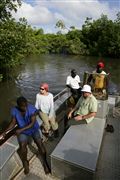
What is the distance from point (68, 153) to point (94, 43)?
125 ft

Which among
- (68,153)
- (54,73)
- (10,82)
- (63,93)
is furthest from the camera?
(54,73)

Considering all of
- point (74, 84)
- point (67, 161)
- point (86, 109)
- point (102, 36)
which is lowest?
point (67, 161)

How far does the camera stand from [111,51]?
35.6 meters

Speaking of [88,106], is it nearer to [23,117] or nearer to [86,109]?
[86,109]

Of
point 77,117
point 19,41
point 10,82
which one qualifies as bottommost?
point 10,82

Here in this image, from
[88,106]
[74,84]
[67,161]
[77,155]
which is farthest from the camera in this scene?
[74,84]

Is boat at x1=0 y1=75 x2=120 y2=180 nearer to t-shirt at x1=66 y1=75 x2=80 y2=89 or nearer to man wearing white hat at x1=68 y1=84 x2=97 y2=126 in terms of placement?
man wearing white hat at x1=68 y1=84 x2=97 y2=126

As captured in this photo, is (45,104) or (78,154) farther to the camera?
(45,104)

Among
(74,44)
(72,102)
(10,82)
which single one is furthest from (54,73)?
(74,44)

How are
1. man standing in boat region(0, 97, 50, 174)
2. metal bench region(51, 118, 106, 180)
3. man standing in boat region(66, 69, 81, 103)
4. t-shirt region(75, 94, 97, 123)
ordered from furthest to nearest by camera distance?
man standing in boat region(66, 69, 81, 103), t-shirt region(75, 94, 97, 123), man standing in boat region(0, 97, 50, 174), metal bench region(51, 118, 106, 180)

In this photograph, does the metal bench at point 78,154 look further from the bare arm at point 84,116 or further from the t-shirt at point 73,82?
the t-shirt at point 73,82

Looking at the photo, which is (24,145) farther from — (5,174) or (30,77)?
(30,77)

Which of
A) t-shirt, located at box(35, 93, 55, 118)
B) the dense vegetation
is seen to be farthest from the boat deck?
the dense vegetation

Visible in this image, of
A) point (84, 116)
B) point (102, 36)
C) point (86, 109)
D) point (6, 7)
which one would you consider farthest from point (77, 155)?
point (102, 36)
